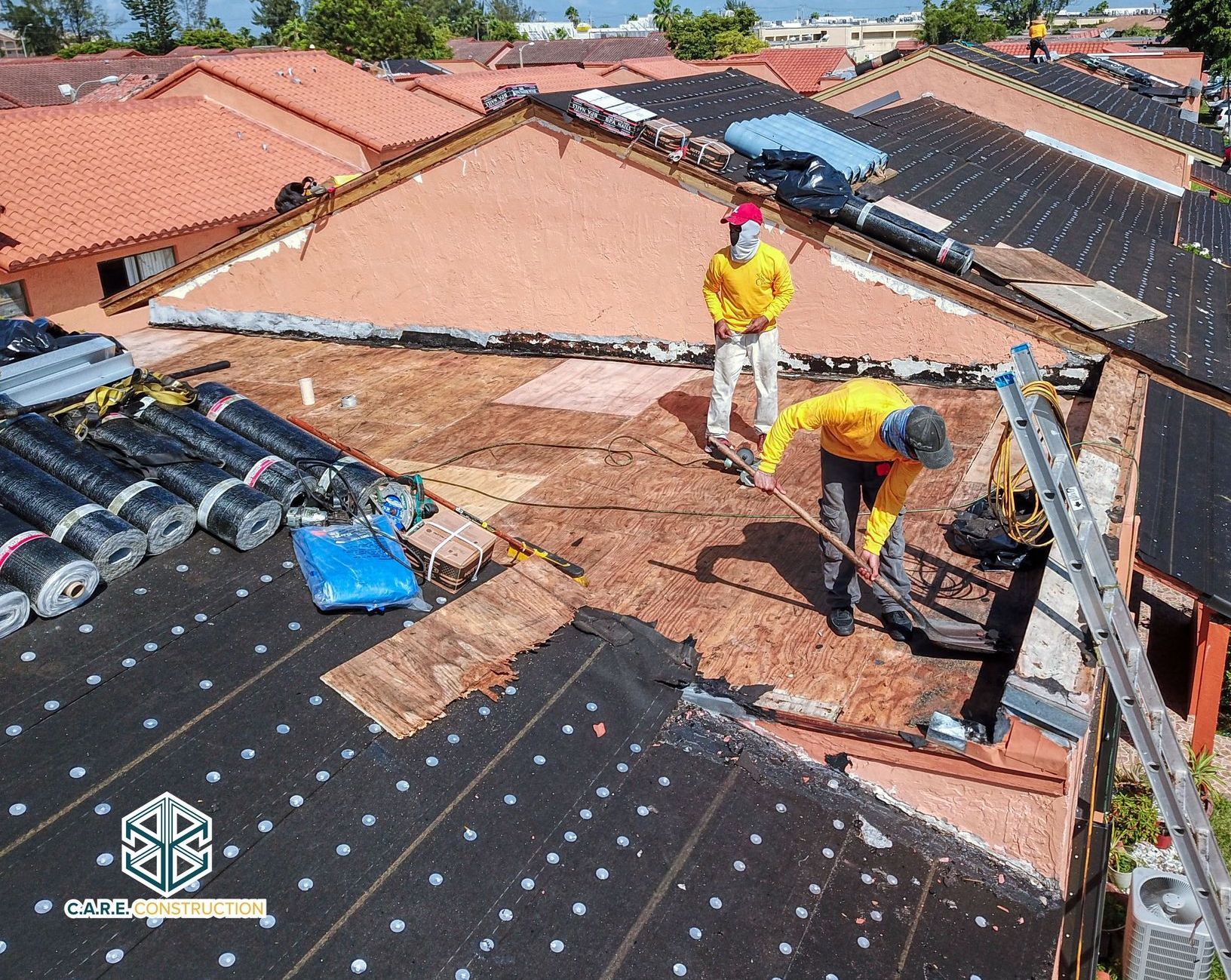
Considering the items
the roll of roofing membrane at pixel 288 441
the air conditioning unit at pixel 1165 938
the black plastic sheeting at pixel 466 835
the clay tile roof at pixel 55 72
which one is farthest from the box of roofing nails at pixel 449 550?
the clay tile roof at pixel 55 72

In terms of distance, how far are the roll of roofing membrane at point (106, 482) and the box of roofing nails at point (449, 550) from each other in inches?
54.4

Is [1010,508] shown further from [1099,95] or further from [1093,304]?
[1099,95]

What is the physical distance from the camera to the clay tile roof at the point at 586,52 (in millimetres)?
62688

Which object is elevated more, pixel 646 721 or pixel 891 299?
pixel 891 299

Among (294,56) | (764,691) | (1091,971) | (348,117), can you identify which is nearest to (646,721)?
(764,691)

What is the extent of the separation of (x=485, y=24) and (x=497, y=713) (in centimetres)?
10858

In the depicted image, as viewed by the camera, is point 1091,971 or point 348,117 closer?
point 1091,971

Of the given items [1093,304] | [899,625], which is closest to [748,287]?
[899,625]

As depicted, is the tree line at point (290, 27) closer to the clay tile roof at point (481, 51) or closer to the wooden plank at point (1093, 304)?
the clay tile roof at point (481, 51)

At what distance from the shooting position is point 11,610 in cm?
468

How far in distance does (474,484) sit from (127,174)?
17.8m

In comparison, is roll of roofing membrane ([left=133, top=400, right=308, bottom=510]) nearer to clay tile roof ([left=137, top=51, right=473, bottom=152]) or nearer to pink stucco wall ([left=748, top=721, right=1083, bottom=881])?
pink stucco wall ([left=748, top=721, right=1083, bottom=881])

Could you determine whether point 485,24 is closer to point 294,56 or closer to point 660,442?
point 294,56

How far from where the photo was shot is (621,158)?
902cm
